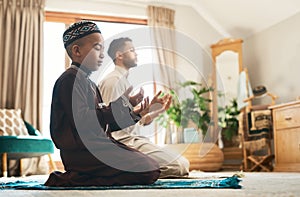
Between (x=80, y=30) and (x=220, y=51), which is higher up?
(x=220, y=51)

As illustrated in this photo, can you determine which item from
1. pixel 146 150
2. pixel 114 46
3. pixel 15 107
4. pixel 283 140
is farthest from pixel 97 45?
pixel 15 107

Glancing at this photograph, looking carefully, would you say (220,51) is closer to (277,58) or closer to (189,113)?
(277,58)

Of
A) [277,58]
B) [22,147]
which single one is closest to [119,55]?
[22,147]

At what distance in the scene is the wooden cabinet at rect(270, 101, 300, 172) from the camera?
432 centimetres

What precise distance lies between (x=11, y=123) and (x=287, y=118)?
112 inches

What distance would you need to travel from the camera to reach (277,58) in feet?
17.9

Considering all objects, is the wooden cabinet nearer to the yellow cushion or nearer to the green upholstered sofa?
the green upholstered sofa

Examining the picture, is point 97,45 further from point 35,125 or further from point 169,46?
point 169,46

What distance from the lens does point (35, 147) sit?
426 cm

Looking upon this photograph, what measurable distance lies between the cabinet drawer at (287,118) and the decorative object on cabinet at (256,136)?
209mm

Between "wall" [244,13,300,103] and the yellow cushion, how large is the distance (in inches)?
117

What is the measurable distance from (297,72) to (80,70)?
12.3ft

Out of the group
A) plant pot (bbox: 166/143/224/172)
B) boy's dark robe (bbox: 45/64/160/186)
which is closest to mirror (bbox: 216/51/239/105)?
plant pot (bbox: 166/143/224/172)

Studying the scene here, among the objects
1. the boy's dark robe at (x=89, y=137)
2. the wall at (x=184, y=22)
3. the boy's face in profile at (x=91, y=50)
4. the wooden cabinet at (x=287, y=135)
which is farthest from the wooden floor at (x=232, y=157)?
the boy's face in profile at (x=91, y=50)
